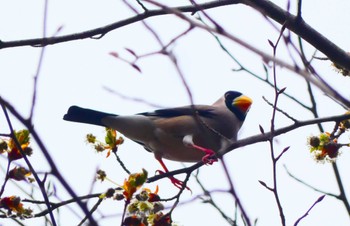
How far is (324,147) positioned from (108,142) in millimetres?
1294

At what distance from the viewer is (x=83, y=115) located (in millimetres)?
5086

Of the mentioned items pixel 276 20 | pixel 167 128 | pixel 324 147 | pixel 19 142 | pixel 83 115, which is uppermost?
pixel 83 115

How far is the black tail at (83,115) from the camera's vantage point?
16.6 ft

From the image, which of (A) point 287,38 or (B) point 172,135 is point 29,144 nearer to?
(A) point 287,38

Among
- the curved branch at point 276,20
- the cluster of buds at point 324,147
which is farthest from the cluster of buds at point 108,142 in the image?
the cluster of buds at point 324,147

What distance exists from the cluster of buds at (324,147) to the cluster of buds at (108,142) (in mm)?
1164

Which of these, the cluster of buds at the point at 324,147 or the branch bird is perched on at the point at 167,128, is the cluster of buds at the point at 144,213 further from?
the branch bird is perched on at the point at 167,128

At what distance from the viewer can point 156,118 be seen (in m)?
5.35

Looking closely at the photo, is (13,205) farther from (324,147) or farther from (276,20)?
(276,20)

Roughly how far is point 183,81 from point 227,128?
390 cm

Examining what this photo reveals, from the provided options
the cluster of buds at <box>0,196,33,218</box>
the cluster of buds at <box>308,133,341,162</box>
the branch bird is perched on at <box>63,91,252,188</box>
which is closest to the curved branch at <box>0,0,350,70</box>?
Answer: the cluster of buds at <box>308,133,341,162</box>

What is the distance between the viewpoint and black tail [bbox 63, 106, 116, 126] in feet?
16.6

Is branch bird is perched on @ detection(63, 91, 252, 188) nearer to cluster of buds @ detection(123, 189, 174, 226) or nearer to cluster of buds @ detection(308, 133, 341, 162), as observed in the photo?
cluster of buds @ detection(308, 133, 341, 162)

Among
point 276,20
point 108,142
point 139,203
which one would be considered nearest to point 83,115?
point 108,142
